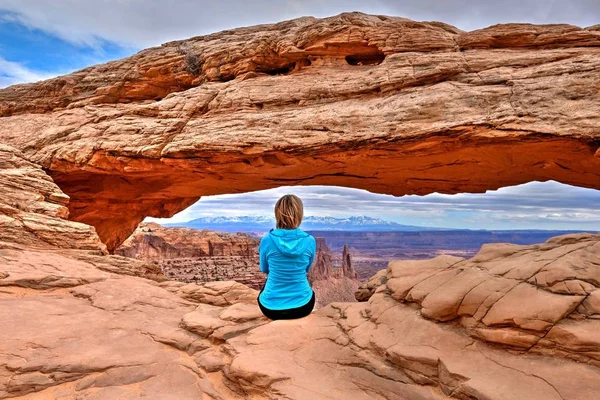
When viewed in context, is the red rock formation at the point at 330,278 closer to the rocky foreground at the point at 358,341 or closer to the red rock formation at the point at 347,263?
the red rock formation at the point at 347,263

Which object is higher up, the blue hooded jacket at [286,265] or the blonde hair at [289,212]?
the blonde hair at [289,212]

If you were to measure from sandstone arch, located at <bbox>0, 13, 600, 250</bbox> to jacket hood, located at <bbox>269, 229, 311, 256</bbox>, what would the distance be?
Answer: 680cm

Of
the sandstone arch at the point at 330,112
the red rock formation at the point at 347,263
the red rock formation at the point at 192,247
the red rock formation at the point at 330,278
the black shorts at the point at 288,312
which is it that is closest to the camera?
the black shorts at the point at 288,312

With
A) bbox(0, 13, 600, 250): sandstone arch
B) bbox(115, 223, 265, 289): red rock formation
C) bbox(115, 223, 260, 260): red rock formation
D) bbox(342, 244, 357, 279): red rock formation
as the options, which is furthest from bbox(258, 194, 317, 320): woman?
bbox(342, 244, 357, 279): red rock formation

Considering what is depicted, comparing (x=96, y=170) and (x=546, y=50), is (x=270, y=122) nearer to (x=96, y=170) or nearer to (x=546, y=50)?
(x=96, y=170)

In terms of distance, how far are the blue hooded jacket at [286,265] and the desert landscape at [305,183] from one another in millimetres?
460

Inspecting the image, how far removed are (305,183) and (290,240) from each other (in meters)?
11.4

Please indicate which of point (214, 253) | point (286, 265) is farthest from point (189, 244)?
point (286, 265)

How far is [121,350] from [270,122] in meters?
9.64

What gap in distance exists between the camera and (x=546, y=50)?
1221cm

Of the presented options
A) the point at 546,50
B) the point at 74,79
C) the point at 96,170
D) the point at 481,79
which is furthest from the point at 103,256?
the point at 546,50

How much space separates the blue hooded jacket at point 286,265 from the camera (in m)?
6.41

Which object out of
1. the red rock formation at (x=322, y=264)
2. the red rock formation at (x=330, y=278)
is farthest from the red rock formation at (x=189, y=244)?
the red rock formation at (x=330, y=278)

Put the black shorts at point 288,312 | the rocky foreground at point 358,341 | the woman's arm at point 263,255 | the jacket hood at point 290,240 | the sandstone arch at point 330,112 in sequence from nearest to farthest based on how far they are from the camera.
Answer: the rocky foreground at point 358,341, the jacket hood at point 290,240, the woman's arm at point 263,255, the black shorts at point 288,312, the sandstone arch at point 330,112
